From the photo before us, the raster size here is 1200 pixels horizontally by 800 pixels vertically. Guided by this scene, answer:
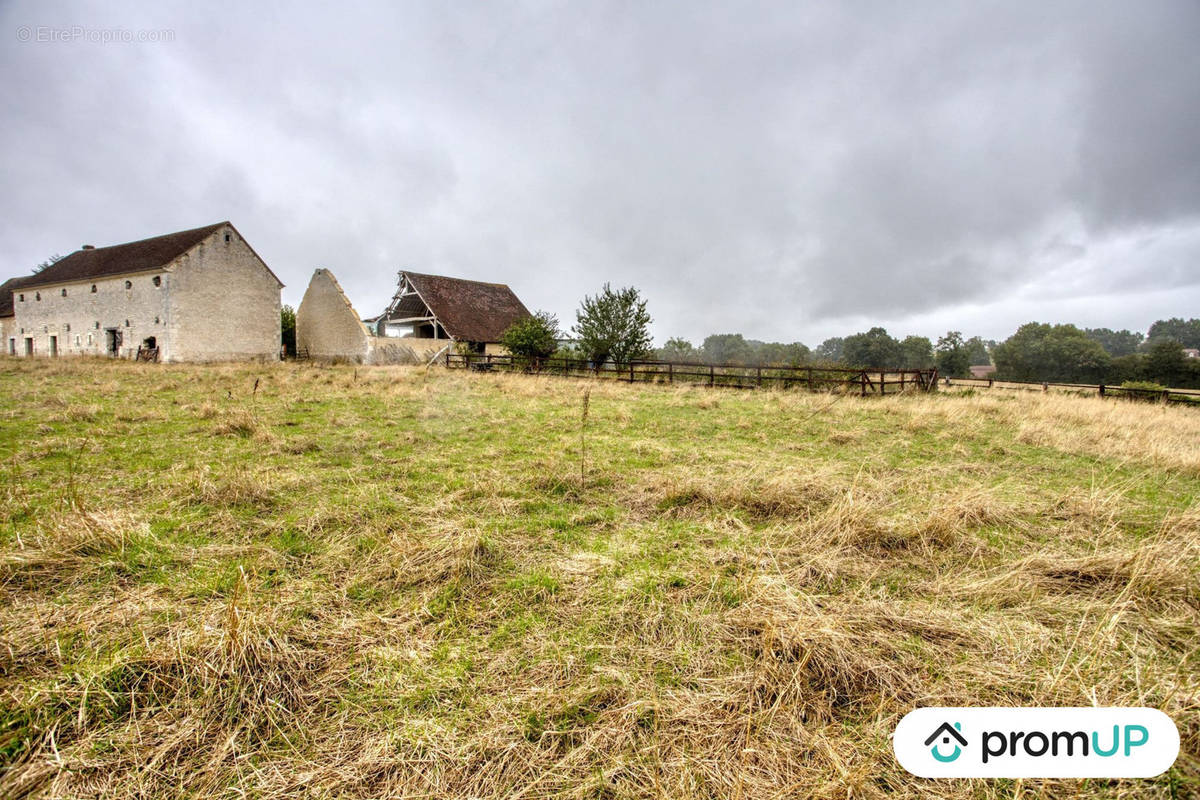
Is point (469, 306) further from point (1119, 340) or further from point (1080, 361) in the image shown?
point (1119, 340)

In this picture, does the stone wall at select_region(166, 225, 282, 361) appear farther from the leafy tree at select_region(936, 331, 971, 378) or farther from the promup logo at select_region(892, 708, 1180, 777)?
the leafy tree at select_region(936, 331, 971, 378)

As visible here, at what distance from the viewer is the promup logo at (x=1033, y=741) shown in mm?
1941

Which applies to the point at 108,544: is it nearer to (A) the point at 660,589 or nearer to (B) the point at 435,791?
(B) the point at 435,791

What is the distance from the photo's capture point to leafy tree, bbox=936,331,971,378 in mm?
78562

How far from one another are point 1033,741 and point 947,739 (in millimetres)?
386

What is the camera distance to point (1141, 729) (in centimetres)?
206

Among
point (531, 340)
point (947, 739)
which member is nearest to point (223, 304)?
point (531, 340)

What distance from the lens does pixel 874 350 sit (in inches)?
3408

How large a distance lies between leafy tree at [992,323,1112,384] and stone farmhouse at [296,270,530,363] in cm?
8081

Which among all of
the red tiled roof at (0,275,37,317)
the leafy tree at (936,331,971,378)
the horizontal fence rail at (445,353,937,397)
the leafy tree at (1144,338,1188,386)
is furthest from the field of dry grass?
the leafy tree at (936,331,971,378)

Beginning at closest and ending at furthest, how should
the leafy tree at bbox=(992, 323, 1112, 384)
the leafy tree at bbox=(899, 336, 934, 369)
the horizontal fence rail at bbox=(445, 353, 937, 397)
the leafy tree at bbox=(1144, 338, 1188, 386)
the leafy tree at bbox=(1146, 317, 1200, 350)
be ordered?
the horizontal fence rail at bbox=(445, 353, 937, 397) < the leafy tree at bbox=(1144, 338, 1188, 386) < the leafy tree at bbox=(992, 323, 1112, 384) < the leafy tree at bbox=(899, 336, 934, 369) < the leafy tree at bbox=(1146, 317, 1200, 350)

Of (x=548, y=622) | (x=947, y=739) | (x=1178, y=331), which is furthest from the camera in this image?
(x=1178, y=331)

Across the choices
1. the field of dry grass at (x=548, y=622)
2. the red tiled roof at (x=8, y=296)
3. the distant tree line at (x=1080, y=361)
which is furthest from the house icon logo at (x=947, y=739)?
the distant tree line at (x=1080, y=361)

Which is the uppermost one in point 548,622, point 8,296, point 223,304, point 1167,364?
point 8,296
